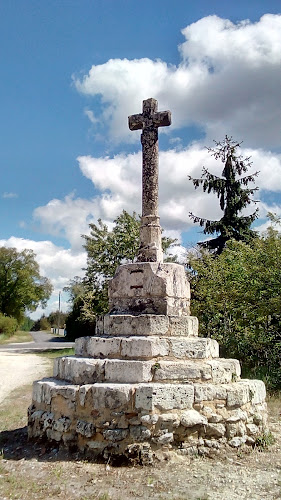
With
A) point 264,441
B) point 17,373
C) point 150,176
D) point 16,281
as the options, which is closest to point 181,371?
point 264,441

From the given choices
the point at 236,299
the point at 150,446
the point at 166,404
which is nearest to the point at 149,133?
the point at 166,404

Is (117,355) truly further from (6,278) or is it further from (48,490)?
(6,278)

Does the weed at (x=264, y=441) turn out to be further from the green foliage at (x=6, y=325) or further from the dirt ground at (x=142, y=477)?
the green foliage at (x=6, y=325)

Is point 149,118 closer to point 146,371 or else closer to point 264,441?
point 146,371

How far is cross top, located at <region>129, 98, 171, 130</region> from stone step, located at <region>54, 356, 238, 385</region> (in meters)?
3.91

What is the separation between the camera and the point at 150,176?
6887mm

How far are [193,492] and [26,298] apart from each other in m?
46.4

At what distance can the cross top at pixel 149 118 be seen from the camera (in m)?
7.00

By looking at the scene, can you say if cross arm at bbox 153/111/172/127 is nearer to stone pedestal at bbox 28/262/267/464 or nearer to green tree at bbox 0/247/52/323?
stone pedestal at bbox 28/262/267/464

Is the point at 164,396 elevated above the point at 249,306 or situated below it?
below

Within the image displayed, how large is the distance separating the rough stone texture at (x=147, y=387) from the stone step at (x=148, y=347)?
0.01m

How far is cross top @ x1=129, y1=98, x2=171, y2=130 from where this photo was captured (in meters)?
7.00

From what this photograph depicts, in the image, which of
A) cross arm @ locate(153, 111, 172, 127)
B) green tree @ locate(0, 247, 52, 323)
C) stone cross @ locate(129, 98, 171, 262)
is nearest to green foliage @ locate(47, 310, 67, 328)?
green tree @ locate(0, 247, 52, 323)

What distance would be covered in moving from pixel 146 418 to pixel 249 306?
23.6ft
